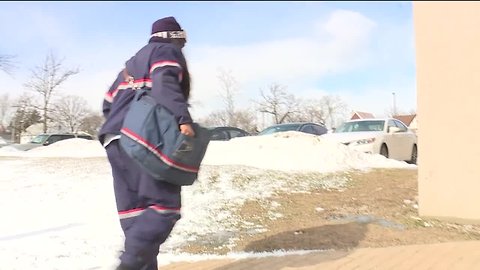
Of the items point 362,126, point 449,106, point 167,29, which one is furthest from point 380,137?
point 167,29

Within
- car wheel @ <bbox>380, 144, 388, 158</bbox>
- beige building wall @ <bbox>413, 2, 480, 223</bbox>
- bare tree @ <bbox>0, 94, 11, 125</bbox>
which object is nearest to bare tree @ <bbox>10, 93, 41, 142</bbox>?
bare tree @ <bbox>0, 94, 11, 125</bbox>

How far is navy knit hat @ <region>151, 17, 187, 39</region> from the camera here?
11.5 ft

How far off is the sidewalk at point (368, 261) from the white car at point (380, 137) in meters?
8.68

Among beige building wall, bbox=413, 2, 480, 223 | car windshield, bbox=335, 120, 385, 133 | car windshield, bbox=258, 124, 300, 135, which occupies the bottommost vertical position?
car windshield, bbox=258, 124, 300, 135

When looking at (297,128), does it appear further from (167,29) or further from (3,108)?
(3,108)

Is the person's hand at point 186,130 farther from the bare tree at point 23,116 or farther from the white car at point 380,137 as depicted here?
the bare tree at point 23,116

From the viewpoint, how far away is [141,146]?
3.20 m

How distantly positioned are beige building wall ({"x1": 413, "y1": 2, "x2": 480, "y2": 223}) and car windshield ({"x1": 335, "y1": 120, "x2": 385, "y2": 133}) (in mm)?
8635

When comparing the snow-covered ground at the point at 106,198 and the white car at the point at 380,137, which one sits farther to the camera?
the white car at the point at 380,137

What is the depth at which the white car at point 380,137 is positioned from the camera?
1374cm

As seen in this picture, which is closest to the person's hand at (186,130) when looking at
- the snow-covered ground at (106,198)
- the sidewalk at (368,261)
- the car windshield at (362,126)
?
the sidewalk at (368,261)

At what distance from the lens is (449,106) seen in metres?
5.98

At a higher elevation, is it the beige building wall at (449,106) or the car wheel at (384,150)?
the beige building wall at (449,106)

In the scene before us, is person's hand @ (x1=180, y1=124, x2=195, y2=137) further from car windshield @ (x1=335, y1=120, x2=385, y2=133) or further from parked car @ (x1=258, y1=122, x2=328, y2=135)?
parked car @ (x1=258, y1=122, x2=328, y2=135)
